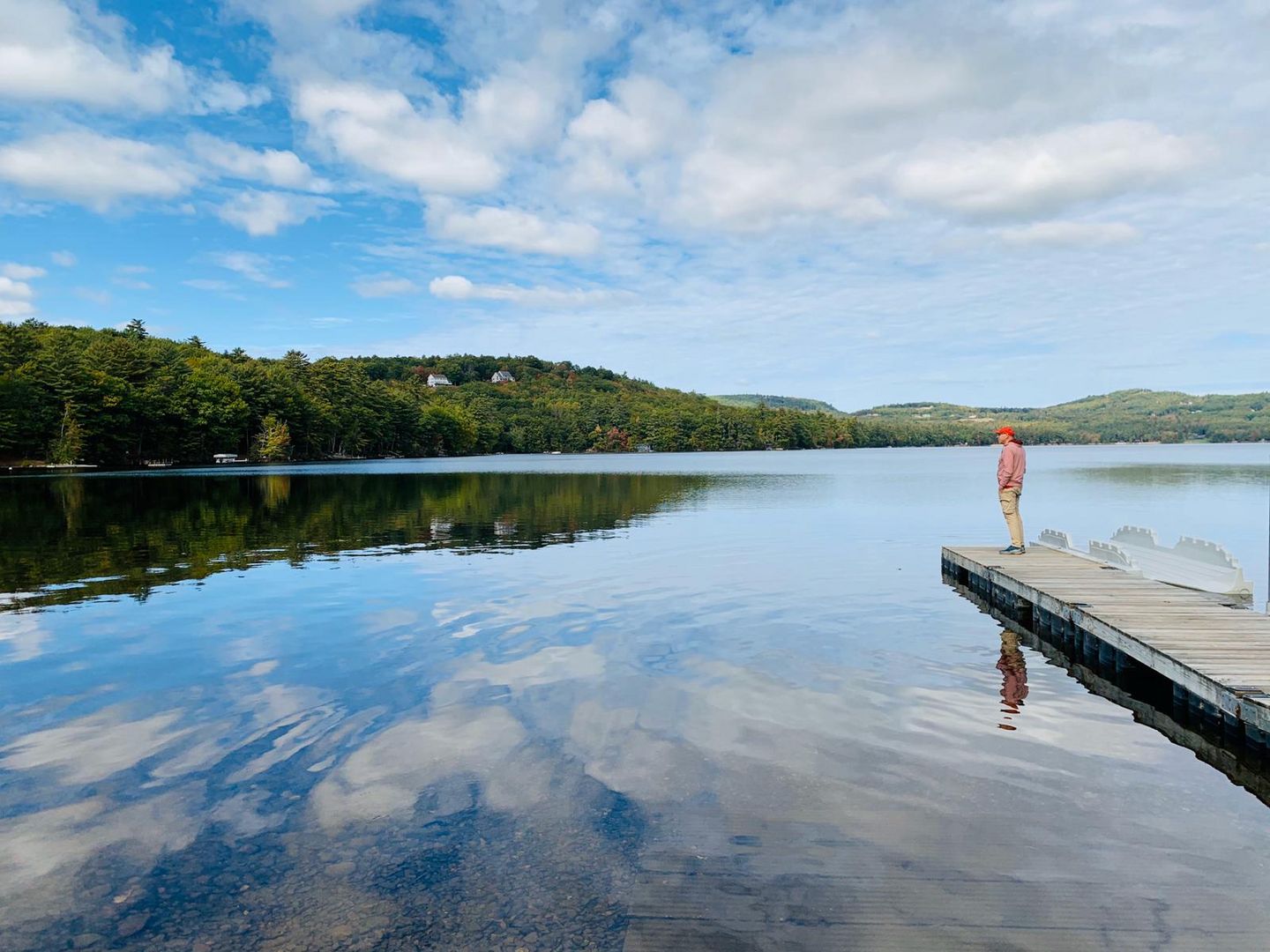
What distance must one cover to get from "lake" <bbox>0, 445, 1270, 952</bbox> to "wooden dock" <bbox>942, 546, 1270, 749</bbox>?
809 millimetres

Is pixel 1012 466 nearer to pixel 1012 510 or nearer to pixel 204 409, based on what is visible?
pixel 1012 510

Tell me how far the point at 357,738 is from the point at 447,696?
162 centimetres

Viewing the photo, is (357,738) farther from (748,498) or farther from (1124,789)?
(748,498)

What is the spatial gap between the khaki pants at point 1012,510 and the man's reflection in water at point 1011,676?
171 inches

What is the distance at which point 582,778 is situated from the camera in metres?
7.82

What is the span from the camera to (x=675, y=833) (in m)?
6.62

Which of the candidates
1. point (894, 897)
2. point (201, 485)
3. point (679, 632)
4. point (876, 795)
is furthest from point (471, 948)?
point (201, 485)

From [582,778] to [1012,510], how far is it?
14368 mm

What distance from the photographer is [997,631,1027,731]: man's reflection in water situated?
33.0 feet

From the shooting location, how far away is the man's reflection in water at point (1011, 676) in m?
10.1

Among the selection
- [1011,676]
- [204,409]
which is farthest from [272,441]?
[1011,676]

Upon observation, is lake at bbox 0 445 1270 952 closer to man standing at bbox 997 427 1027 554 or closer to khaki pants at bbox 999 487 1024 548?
khaki pants at bbox 999 487 1024 548

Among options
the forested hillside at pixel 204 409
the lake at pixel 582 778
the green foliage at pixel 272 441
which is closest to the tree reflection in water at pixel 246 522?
the lake at pixel 582 778

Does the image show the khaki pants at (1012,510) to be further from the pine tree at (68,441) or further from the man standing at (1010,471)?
the pine tree at (68,441)
